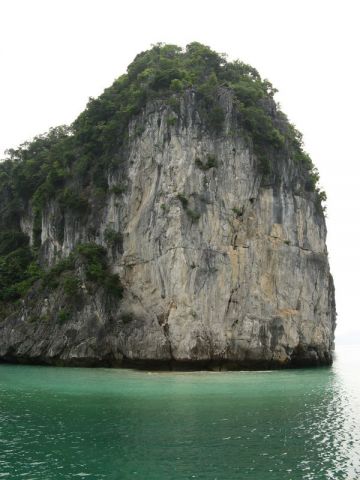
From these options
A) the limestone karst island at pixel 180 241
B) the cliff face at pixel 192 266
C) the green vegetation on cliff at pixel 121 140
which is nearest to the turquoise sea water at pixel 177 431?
the cliff face at pixel 192 266

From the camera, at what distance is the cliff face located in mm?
30359

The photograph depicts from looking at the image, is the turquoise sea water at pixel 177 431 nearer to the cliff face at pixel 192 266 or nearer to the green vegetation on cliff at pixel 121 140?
the cliff face at pixel 192 266

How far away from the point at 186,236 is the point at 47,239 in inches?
498

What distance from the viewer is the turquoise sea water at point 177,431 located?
10250mm

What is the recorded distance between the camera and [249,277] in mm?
32062

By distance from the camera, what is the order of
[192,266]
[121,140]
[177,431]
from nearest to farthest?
[177,431] < [192,266] < [121,140]

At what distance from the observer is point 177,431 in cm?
1312

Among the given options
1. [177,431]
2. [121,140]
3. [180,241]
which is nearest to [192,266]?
[180,241]

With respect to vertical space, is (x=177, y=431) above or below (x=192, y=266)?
below

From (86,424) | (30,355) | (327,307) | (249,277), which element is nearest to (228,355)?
(249,277)

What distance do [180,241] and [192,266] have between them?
1602 millimetres

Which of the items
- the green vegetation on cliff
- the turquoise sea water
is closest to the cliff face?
the green vegetation on cliff

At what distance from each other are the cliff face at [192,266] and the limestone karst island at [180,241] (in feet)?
0.26

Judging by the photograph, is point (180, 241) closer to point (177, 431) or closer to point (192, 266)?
point (192, 266)
